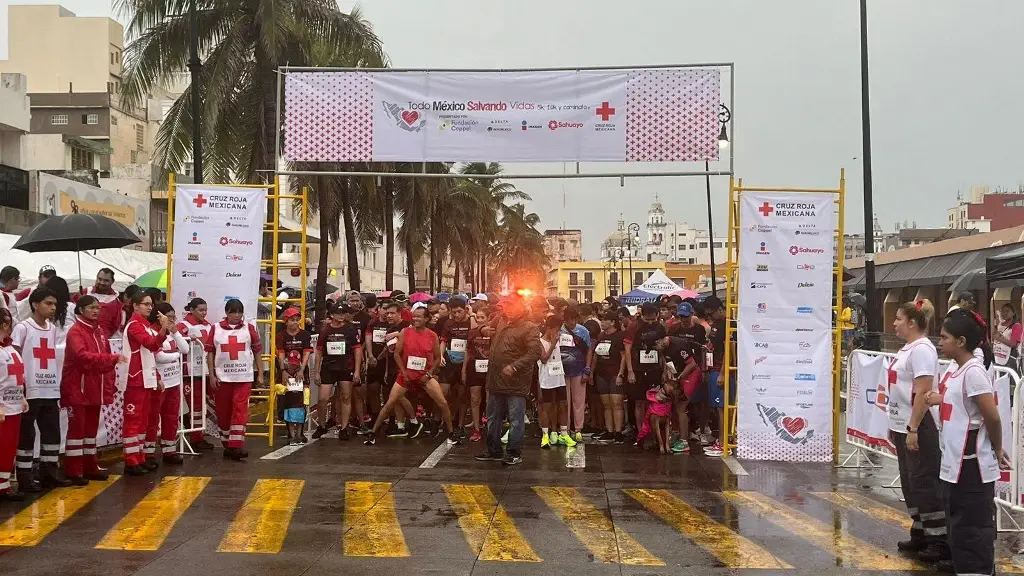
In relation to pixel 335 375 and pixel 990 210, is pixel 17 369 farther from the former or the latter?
pixel 990 210

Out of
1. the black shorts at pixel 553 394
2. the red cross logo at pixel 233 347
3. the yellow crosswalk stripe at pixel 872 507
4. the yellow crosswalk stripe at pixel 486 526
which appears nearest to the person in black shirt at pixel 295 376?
the red cross logo at pixel 233 347

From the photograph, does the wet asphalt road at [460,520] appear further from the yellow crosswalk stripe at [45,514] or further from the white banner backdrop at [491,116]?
the white banner backdrop at [491,116]

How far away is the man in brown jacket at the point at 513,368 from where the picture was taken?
11.4 meters

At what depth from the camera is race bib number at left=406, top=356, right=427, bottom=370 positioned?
12867 millimetres

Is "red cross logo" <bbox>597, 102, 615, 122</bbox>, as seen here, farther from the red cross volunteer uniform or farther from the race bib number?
the red cross volunteer uniform

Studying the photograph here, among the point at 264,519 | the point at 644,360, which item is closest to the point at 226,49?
the point at 644,360

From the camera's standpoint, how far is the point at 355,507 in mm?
8750

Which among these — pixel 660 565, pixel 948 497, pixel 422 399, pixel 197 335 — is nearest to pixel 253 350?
pixel 197 335

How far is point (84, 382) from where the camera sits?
9.62 m

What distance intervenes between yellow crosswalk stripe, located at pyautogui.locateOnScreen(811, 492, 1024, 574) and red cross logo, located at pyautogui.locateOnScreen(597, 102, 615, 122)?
5628mm

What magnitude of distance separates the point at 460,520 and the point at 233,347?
174 inches

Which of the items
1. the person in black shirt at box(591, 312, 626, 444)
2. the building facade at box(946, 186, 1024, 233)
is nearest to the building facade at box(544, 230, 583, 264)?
the building facade at box(946, 186, 1024, 233)

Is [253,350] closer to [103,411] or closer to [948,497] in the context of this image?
[103,411]

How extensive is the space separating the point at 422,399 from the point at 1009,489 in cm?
797
